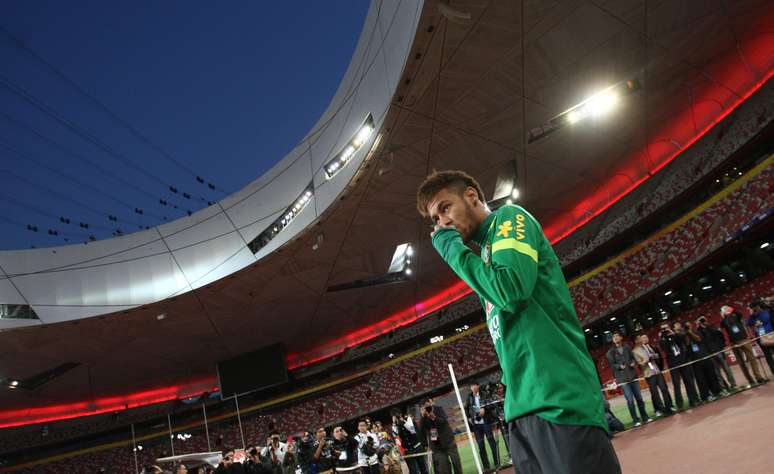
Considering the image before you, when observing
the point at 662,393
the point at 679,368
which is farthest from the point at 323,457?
the point at 679,368

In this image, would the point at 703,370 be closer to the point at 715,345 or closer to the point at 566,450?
the point at 715,345

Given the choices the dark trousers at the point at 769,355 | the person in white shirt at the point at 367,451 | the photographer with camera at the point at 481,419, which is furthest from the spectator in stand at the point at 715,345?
the person in white shirt at the point at 367,451

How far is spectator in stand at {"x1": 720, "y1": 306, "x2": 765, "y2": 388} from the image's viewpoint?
956 centimetres

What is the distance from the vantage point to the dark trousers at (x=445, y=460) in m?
8.53

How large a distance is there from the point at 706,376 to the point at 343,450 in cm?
702

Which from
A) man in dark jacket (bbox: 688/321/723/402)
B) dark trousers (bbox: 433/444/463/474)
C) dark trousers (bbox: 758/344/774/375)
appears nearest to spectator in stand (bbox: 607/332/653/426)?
man in dark jacket (bbox: 688/321/723/402)

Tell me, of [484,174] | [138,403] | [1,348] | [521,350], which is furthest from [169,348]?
[521,350]

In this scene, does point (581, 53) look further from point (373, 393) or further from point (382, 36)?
point (373, 393)

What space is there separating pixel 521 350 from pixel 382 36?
13.7 m

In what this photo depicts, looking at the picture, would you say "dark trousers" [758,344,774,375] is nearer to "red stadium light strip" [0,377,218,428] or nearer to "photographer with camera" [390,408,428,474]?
Answer: "photographer with camera" [390,408,428,474]

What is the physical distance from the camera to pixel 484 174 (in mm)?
16859

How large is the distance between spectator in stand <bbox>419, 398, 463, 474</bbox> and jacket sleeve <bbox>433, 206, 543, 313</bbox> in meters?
7.69

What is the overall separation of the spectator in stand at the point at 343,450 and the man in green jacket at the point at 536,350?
27.6 ft

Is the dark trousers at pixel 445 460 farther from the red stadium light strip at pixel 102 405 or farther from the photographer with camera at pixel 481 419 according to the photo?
the red stadium light strip at pixel 102 405
